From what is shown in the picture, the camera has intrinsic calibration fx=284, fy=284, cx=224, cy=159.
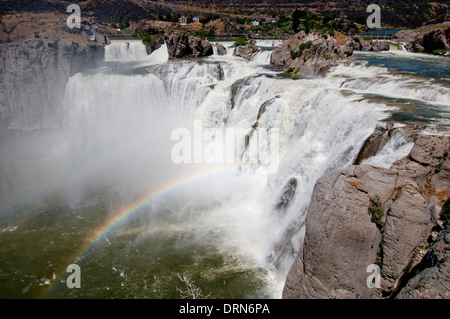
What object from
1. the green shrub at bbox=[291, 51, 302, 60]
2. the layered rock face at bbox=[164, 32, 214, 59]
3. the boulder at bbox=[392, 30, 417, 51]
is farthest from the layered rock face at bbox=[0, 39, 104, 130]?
the boulder at bbox=[392, 30, 417, 51]

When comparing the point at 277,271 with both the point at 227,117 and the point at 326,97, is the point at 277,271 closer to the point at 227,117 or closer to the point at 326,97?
the point at 326,97

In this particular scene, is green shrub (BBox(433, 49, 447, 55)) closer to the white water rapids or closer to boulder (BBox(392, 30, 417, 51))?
boulder (BBox(392, 30, 417, 51))

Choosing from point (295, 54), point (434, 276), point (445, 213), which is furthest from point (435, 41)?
point (434, 276)

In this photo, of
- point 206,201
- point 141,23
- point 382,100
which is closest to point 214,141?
point 206,201

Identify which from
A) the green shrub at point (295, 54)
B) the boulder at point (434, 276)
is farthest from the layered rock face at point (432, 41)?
the boulder at point (434, 276)

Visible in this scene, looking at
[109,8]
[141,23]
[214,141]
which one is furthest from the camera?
[109,8]

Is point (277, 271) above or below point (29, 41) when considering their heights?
below

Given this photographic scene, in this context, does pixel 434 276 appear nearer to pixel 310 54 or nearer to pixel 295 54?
pixel 310 54
